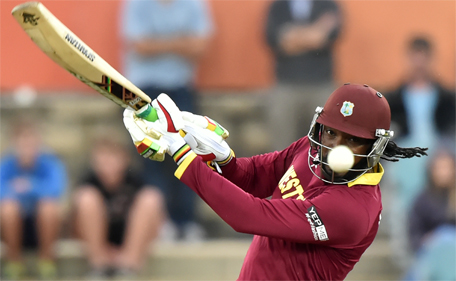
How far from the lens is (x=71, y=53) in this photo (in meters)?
2.74

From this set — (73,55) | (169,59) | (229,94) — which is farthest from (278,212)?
(229,94)

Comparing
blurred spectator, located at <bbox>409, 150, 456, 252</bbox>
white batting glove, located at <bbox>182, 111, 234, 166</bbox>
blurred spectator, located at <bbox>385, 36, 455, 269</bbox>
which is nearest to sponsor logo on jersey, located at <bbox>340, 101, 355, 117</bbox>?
white batting glove, located at <bbox>182, 111, 234, 166</bbox>

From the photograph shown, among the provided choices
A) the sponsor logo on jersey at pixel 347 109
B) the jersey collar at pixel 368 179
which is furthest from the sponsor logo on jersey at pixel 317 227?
the sponsor logo on jersey at pixel 347 109

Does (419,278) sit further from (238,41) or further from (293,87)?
(238,41)

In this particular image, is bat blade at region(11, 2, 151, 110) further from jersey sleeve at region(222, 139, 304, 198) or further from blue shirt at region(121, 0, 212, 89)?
blue shirt at region(121, 0, 212, 89)

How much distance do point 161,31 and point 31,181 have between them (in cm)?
184

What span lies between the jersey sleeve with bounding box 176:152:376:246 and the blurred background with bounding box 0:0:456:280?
10.2 ft

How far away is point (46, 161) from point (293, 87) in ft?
7.93

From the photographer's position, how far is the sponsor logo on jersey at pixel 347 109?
289 centimetres

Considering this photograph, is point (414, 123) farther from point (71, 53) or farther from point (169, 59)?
point (71, 53)

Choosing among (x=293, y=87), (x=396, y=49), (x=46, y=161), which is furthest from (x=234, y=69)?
(x=46, y=161)

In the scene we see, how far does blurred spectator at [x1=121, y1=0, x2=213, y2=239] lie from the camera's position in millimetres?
5918

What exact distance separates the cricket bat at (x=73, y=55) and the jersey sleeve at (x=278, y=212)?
408 mm

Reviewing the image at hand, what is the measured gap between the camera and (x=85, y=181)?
586 centimetres
